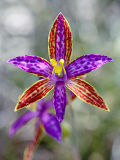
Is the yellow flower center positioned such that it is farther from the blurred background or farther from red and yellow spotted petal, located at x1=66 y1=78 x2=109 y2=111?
the blurred background

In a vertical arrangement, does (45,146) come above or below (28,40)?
below

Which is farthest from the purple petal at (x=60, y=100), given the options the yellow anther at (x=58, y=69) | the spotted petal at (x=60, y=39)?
the spotted petal at (x=60, y=39)

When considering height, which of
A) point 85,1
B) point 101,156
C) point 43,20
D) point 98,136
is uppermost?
point 85,1

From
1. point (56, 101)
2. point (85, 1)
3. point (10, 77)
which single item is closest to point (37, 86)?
point (56, 101)

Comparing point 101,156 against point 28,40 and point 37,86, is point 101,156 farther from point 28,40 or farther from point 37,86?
point 28,40

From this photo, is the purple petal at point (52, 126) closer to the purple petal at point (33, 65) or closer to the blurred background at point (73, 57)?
the blurred background at point (73, 57)

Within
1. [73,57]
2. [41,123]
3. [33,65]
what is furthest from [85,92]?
[73,57]

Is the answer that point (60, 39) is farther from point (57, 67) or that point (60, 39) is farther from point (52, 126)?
point (52, 126)

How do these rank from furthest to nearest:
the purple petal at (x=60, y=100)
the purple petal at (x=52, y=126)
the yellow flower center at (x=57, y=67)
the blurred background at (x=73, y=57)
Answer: the blurred background at (x=73, y=57)
the purple petal at (x=52, y=126)
the yellow flower center at (x=57, y=67)
the purple petal at (x=60, y=100)

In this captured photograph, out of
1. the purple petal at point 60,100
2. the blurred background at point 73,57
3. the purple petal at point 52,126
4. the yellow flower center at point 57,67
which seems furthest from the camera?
the blurred background at point 73,57
